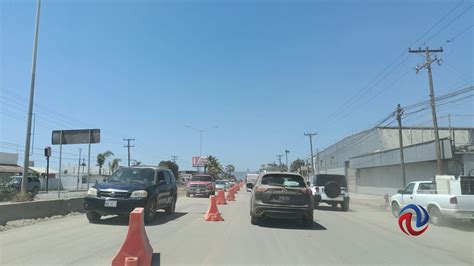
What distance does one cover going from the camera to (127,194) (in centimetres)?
1413

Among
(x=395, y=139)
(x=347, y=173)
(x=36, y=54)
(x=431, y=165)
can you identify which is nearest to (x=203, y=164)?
(x=347, y=173)

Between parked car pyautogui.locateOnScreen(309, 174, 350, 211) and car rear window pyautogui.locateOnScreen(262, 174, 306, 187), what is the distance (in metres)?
10.1

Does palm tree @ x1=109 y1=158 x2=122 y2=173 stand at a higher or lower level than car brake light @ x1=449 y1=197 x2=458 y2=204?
higher

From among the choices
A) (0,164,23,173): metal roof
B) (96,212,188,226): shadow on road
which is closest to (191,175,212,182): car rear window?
(96,212,188,226): shadow on road

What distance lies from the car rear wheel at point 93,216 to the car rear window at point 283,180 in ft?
17.9

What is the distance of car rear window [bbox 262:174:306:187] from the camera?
48.6 feet

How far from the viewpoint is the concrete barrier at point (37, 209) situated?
13.4 metres

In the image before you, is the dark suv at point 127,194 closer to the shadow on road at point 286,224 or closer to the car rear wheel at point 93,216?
the car rear wheel at point 93,216

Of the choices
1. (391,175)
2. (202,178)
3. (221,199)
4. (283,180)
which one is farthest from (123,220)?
(391,175)

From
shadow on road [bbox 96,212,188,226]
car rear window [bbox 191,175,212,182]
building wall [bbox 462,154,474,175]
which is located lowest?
shadow on road [bbox 96,212,188,226]

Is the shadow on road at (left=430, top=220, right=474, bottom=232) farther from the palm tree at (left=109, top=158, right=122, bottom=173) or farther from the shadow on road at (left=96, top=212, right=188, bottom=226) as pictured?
the palm tree at (left=109, top=158, right=122, bottom=173)

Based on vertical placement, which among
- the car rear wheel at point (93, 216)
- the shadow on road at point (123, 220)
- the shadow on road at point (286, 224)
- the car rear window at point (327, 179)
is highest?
the car rear window at point (327, 179)

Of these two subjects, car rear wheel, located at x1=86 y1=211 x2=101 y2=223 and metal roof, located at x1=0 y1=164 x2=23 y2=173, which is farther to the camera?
metal roof, located at x1=0 y1=164 x2=23 y2=173

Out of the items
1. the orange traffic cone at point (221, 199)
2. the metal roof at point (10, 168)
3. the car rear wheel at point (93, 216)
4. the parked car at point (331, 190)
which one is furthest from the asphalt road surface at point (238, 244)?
the metal roof at point (10, 168)
